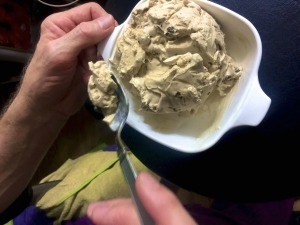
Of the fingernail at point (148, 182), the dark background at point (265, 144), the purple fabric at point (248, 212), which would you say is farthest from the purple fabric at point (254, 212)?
the fingernail at point (148, 182)

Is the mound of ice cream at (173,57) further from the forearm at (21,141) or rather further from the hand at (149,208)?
the forearm at (21,141)

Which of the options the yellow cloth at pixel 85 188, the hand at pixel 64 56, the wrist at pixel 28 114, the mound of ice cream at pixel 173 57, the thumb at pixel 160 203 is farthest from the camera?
the yellow cloth at pixel 85 188

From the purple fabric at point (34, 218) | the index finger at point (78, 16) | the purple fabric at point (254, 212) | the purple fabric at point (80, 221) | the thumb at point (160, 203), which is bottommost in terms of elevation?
the purple fabric at point (34, 218)

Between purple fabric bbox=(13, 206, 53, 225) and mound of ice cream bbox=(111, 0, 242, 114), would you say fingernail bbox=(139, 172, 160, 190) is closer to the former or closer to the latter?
mound of ice cream bbox=(111, 0, 242, 114)

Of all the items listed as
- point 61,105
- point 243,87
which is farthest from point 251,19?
point 61,105

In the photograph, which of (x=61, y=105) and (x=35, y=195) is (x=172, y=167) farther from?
(x=35, y=195)

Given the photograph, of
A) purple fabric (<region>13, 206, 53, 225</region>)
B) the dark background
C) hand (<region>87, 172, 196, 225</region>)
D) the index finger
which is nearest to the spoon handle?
hand (<region>87, 172, 196, 225</region>)

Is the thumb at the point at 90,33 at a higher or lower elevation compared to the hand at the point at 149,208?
higher
